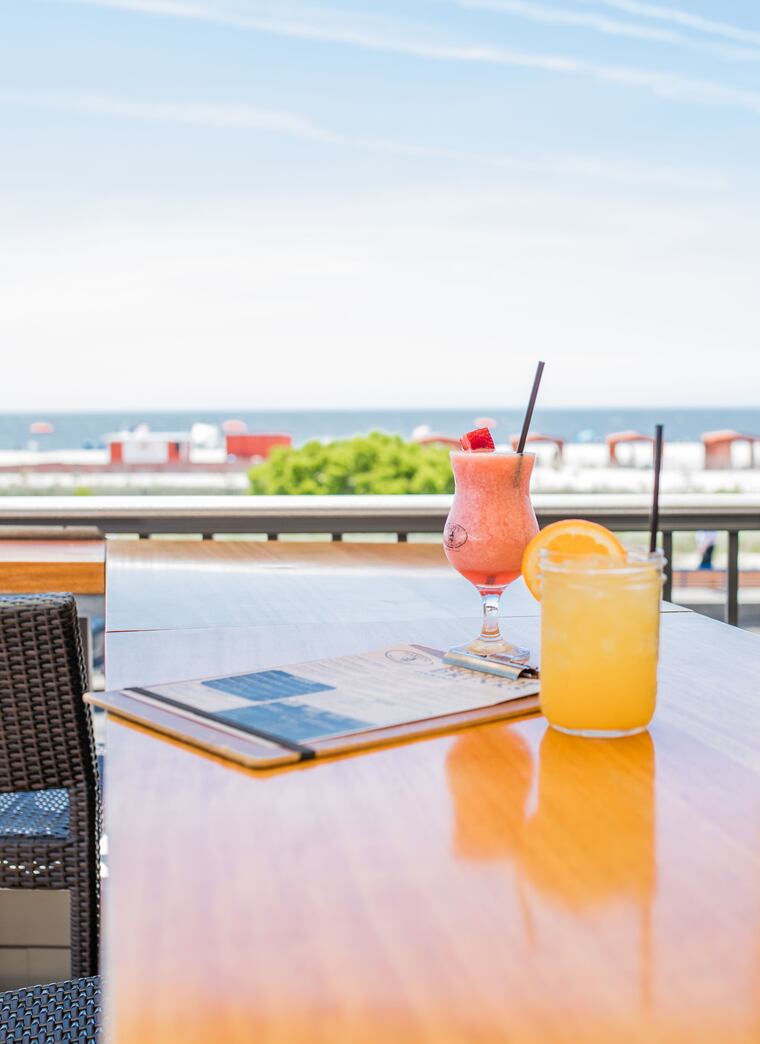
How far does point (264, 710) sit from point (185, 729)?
6 cm

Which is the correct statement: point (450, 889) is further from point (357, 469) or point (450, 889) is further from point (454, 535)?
point (357, 469)

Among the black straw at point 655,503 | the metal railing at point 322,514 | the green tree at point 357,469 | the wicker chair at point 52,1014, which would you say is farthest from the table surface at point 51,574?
the green tree at point 357,469

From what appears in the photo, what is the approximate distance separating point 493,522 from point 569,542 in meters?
0.11

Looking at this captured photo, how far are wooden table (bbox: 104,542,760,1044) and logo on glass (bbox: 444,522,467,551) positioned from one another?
9.5 inches

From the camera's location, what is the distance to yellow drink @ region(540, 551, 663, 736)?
2.48 ft

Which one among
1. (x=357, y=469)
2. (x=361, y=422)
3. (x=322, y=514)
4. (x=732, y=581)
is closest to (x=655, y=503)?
(x=322, y=514)

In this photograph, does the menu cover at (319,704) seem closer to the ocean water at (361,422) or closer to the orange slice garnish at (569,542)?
the orange slice garnish at (569,542)

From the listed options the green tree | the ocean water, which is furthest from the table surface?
the ocean water

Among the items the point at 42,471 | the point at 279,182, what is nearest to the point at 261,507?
the point at 42,471

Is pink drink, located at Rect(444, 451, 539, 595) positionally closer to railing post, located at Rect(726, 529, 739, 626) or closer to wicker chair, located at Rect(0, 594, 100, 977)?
wicker chair, located at Rect(0, 594, 100, 977)

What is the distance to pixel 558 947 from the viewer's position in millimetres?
444

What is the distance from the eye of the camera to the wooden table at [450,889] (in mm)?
395

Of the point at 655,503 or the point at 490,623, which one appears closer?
the point at 655,503

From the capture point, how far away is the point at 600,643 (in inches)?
30.2
